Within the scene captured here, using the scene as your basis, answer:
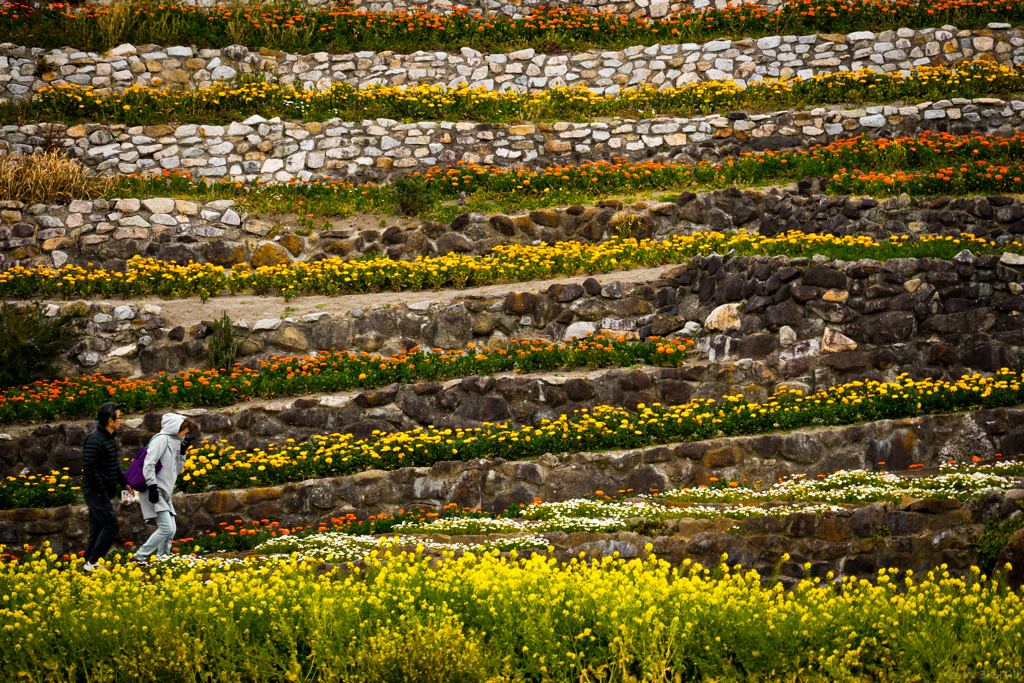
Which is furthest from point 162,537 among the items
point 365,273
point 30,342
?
point 365,273

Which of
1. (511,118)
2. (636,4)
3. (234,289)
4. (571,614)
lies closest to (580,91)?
(511,118)

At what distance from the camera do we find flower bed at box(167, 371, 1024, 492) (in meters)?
10.9

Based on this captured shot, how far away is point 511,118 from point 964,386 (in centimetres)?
1244

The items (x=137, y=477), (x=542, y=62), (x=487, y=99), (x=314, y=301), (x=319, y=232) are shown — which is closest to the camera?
(x=137, y=477)

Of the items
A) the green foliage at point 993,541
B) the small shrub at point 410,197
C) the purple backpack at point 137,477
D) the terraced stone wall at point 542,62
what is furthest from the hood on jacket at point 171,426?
the terraced stone wall at point 542,62

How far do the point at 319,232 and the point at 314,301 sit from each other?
2609mm

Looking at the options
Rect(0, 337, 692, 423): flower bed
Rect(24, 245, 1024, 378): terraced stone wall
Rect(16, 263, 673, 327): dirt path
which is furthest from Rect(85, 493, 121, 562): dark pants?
Rect(16, 263, 673, 327): dirt path

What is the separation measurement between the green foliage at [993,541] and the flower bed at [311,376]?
5333mm

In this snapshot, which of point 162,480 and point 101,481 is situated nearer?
point 101,481

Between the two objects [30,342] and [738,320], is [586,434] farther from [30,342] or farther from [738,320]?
[30,342]

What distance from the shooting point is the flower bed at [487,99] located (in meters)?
19.4

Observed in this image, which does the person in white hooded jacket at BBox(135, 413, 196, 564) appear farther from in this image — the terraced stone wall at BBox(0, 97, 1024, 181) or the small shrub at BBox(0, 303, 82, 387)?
the terraced stone wall at BBox(0, 97, 1024, 181)

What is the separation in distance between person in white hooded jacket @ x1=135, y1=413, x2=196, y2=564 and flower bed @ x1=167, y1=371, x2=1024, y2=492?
1606 millimetres

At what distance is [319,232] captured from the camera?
57.0 ft
